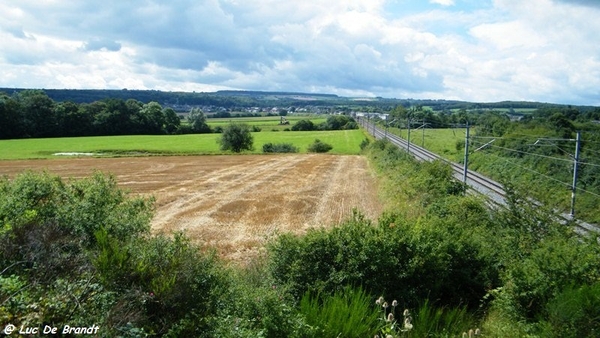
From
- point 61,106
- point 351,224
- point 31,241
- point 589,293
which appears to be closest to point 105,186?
point 31,241

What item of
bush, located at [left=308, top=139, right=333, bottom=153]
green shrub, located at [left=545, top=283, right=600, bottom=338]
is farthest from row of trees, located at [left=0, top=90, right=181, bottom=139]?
green shrub, located at [left=545, top=283, right=600, bottom=338]

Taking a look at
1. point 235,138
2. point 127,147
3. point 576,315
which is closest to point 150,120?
point 127,147

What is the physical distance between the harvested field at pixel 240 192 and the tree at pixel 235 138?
493 inches

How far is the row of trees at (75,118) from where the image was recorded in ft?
268

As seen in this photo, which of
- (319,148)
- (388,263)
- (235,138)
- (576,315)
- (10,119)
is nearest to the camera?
(576,315)

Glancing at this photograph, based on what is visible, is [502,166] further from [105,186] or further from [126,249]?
[126,249]

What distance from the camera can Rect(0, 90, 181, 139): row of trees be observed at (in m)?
81.7

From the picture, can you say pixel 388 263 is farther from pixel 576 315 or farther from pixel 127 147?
pixel 127 147

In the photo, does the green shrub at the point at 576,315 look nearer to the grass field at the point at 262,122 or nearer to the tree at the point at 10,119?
the tree at the point at 10,119

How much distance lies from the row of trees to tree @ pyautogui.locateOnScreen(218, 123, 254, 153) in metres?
36.8

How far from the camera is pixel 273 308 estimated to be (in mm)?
6520

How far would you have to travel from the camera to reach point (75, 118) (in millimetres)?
88812

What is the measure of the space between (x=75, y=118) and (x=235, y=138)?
41.6 meters

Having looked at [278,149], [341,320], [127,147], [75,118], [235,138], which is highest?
[341,320]
